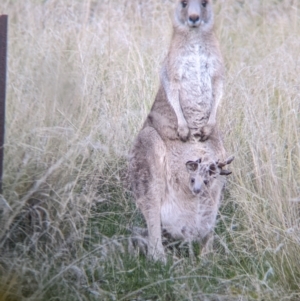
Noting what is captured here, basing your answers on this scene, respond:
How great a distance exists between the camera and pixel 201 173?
5543mm

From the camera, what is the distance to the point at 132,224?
5.87 m

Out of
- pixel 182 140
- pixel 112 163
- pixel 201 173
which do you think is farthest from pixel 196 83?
pixel 112 163

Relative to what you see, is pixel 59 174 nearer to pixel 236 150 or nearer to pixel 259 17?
pixel 236 150

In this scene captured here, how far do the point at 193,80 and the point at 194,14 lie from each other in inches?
18.4

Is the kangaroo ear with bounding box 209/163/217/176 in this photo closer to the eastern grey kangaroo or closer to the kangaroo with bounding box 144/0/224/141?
the eastern grey kangaroo

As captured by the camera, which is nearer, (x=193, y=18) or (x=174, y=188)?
(x=174, y=188)

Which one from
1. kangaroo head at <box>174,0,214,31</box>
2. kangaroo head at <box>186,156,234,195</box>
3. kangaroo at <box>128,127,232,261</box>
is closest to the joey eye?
kangaroo head at <box>174,0,214,31</box>

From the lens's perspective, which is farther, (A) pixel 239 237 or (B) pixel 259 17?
(B) pixel 259 17

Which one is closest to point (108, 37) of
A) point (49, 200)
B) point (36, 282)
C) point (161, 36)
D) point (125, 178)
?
point (161, 36)

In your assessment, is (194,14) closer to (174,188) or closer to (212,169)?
(212,169)

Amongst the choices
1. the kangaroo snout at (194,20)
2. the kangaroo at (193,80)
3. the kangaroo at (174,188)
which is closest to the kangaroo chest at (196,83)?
the kangaroo at (193,80)

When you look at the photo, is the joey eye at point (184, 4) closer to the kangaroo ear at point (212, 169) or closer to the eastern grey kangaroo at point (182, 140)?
the eastern grey kangaroo at point (182, 140)

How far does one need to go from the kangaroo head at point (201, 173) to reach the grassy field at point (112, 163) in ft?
0.57

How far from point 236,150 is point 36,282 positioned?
229 centimetres
